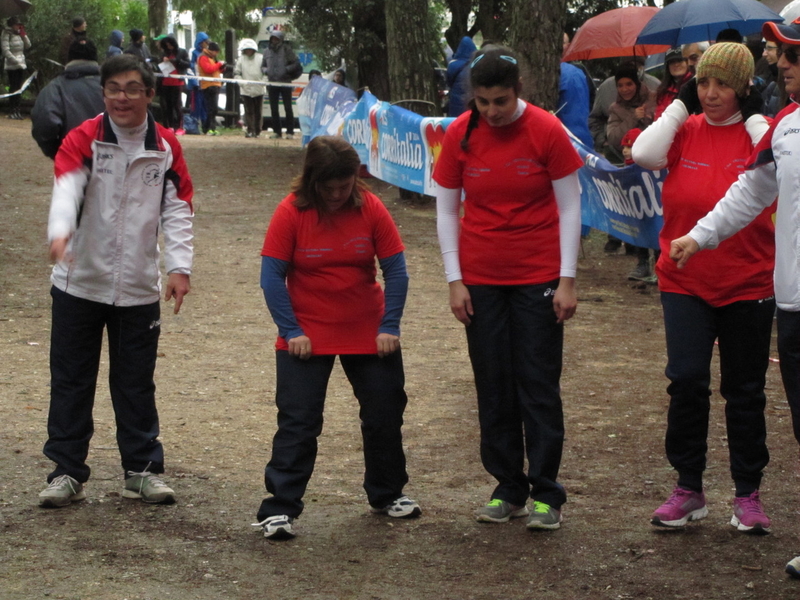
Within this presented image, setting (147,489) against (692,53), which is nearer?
(147,489)

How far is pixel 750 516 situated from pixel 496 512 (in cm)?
101

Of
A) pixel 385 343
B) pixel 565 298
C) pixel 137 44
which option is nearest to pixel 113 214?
pixel 385 343

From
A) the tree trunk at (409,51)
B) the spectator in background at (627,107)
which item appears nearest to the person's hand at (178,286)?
the spectator in background at (627,107)

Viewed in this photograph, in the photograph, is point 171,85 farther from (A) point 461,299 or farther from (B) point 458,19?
(A) point 461,299

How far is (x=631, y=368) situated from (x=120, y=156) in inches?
163

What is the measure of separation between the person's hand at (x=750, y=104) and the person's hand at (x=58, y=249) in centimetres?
268

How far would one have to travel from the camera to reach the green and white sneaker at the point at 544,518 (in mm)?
4988

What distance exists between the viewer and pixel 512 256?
16.1 feet

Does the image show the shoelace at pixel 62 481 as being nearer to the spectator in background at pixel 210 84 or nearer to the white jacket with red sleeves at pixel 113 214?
the white jacket with red sleeves at pixel 113 214

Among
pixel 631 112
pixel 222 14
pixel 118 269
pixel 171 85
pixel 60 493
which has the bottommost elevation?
pixel 60 493

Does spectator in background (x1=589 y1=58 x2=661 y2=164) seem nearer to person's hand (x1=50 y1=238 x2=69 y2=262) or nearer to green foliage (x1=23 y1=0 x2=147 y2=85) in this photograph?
person's hand (x1=50 y1=238 x2=69 y2=262)

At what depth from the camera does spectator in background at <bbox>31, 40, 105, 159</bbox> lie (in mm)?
7934

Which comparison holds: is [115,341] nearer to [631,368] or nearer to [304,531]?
[304,531]

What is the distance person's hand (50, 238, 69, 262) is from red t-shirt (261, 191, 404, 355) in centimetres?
78
